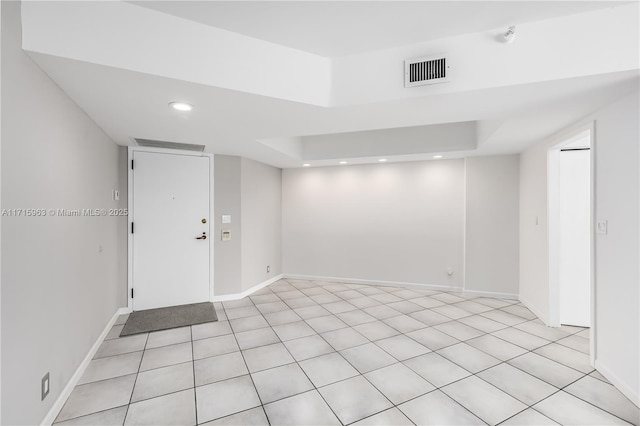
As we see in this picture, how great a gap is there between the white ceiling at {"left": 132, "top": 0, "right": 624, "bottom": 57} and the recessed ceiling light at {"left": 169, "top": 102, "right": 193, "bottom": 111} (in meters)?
0.67

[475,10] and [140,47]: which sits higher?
[475,10]

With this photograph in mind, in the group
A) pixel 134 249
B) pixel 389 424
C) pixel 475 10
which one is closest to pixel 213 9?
pixel 475 10

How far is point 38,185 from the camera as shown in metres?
1.75

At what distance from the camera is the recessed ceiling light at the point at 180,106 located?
7.53 ft

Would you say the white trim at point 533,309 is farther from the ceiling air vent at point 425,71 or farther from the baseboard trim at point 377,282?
the ceiling air vent at point 425,71

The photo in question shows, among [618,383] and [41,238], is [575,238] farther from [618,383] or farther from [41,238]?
[41,238]

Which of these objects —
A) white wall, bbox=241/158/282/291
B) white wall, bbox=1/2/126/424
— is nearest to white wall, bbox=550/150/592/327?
white wall, bbox=241/158/282/291

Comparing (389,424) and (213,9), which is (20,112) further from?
(389,424)

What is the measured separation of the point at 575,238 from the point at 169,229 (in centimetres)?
524

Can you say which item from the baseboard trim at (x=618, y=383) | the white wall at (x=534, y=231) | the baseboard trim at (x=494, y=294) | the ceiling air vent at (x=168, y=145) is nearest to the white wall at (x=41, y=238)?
the ceiling air vent at (x=168, y=145)

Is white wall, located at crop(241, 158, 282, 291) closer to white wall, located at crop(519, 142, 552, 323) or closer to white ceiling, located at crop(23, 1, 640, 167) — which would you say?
white ceiling, located at crop(23, 1, 640, 167)

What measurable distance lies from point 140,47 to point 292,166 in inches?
146

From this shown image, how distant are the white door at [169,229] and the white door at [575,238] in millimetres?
4720

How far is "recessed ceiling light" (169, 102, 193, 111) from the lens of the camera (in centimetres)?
229
